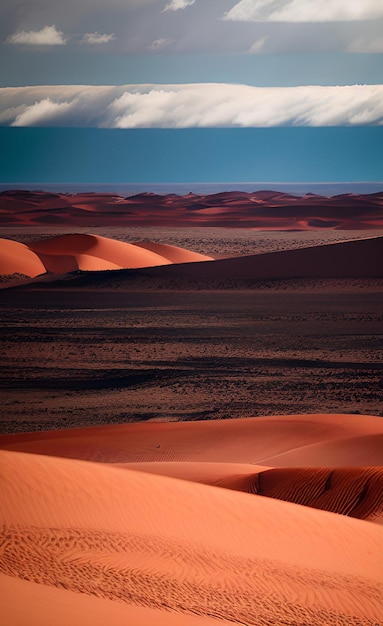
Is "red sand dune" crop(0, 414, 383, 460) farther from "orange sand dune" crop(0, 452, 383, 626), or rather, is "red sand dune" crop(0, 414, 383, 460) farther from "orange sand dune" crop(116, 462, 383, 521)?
"orange sand dune" crop(0, 452, 383, 626)

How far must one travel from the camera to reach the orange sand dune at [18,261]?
36.4 m

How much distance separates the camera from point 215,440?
14898mm

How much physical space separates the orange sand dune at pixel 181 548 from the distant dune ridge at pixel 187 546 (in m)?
0.01

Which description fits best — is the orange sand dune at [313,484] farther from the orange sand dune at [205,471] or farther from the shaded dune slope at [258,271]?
the shaded dune slope at [258,271]

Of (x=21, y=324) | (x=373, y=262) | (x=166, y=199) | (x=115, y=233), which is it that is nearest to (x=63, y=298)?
(x=21, y=324)

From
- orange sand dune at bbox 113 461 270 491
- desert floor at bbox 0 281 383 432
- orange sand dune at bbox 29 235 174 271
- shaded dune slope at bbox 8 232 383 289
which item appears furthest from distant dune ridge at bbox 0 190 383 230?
orange sand dune at bbox 113 461 270 491

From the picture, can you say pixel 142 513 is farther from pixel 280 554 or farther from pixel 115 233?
pixel 115 233

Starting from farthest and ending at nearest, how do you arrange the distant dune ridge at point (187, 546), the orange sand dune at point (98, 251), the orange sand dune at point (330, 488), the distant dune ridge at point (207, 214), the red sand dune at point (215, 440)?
the distant dune ridge at point (207, 214)
the orange sand dune at point (98, 251)
the red sand dune at point (215, 440)
the orange sand dune at point (330, 488)
the distant dune ridge at point (187, 546)

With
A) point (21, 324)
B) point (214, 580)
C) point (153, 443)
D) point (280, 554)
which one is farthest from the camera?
point (21, 324)

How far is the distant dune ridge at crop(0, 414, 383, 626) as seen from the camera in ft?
20.7

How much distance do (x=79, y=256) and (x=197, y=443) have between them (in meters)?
25.4

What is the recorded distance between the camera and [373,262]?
107ft

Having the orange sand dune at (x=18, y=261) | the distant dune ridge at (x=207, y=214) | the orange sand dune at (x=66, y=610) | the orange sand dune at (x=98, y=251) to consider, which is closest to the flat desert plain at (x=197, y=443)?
the orange sand dune at (x=66, y=610)

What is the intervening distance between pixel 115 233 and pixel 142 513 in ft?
181
